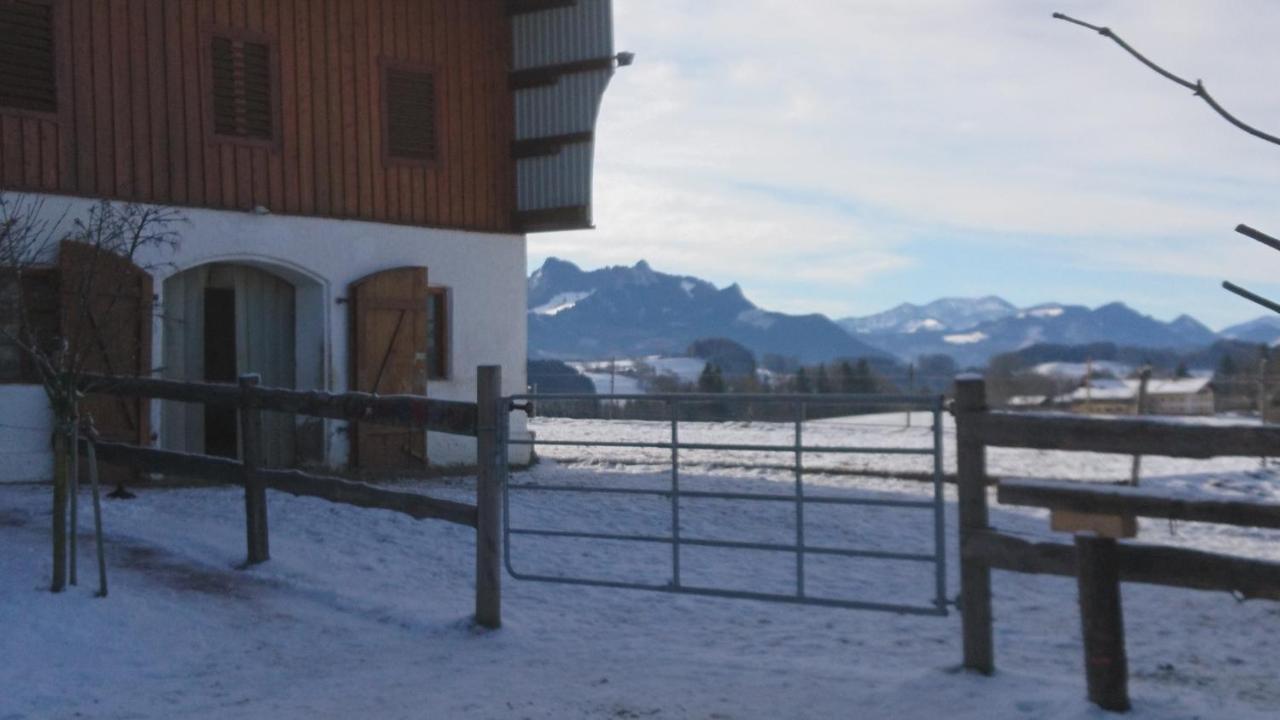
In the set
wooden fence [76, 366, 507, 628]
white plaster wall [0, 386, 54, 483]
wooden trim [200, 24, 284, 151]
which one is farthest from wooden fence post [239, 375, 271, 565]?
wooden trim [200, 24, 284, 151]

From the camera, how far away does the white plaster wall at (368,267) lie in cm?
1417

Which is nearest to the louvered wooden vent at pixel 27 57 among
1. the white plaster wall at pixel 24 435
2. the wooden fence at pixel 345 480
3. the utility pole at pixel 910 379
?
the white plaster wall at pixel 24 435

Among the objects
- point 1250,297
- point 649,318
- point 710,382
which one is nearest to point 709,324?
point 649,318

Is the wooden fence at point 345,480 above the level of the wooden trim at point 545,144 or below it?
below

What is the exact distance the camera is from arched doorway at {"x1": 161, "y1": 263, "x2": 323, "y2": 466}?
14914mm

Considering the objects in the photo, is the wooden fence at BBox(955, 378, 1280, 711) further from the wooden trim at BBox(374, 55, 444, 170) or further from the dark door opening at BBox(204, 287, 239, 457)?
the dark door opening at BBox(204, 287, 239, 457)

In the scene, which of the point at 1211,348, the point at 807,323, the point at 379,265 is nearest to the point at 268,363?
the point at 379,265

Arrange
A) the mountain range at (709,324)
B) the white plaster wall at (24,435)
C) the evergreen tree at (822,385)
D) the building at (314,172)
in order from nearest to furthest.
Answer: the white plaster wall at (24,435) < the building at (314,172) < the evergreen tree at (822,385) < the mountain range at (709,324)

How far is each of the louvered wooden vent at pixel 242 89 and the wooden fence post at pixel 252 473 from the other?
6.42 m

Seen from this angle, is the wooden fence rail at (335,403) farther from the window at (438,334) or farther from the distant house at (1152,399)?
the distant house at (1152,399)

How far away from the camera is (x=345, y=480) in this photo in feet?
27.6

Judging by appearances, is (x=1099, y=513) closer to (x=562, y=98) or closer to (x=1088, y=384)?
(x=562, y=98)

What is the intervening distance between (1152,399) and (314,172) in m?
18.4

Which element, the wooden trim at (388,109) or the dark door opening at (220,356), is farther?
the wooden trim at (388,109)
